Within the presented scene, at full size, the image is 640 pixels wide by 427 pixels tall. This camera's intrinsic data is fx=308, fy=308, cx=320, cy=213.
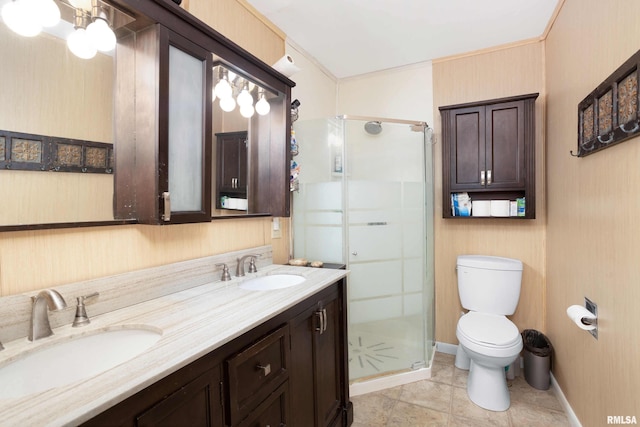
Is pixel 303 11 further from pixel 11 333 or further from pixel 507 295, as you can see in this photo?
pixel 507 295

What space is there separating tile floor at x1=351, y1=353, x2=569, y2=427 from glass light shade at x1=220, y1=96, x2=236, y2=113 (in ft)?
6.61

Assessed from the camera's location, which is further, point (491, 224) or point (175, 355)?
point (491, 224)

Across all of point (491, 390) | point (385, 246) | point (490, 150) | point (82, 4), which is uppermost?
point (82, 4)

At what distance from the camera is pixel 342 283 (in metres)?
1.83

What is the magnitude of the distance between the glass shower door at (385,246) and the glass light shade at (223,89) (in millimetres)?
899

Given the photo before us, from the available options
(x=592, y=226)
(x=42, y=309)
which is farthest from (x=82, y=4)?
(x=592, y=226)

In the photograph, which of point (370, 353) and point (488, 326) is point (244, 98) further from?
point (488, 326)

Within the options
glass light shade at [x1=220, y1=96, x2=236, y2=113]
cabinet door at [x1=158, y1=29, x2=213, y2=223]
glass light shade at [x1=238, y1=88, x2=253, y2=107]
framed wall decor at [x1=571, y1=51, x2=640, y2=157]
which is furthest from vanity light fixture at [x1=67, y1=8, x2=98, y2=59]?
framed wall decor at [x1=571, y1=51, x2=640, y2=157]

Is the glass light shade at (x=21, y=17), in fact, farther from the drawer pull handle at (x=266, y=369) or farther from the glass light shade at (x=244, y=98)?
the drawer pull handle at (x=266, y=369)

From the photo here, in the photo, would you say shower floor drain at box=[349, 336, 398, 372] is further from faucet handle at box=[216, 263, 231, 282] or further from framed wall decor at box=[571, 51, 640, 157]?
framed wall decor at box=[571, 51, 640, 157]

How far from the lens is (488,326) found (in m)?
2.10

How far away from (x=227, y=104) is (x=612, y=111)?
1792mm

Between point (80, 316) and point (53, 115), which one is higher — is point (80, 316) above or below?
below

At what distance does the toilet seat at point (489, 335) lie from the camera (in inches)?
73.9
